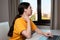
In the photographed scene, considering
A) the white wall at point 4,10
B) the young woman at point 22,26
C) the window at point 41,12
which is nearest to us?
the young woman at point 22,26

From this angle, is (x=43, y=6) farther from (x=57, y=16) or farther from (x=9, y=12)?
(x=9, y=12)

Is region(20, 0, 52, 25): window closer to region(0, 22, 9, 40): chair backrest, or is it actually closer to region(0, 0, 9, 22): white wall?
region(0, 0, 9, 22): white wall

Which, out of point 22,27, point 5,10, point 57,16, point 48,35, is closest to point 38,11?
point 57,16

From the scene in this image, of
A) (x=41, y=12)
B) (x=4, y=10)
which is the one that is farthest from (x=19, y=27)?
(x=4, y=10)

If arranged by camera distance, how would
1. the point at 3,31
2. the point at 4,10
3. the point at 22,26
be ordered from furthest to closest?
the point at 4,10
the point at 3,31
the point at 22,26

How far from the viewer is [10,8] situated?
3598 mm

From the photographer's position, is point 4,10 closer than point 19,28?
No

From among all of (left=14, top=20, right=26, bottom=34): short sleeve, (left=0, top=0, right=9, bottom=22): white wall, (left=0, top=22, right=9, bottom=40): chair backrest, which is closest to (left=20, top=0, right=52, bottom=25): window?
(left=0, top=0, right=9, bottom=22): white wall

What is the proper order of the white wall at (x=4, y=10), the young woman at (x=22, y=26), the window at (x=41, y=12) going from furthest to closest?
the white wall at (x=4, y=10) < the window at (x=41, y=12) < the young woman at (x=22, y=26)

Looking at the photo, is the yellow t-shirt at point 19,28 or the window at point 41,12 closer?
the yellow t-shirt at point 19,28

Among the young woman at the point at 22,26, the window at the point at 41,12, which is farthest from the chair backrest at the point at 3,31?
the window at the point at 41,12

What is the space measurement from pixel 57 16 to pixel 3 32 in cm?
191

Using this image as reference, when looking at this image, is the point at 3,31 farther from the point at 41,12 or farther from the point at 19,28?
the point at 41,12

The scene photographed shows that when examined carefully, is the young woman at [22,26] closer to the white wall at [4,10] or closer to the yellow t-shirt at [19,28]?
the yellow t-shirt at [19,28]
